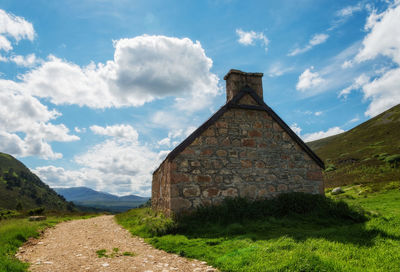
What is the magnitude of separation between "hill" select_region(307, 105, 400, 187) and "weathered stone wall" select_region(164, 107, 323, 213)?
21.1 meters

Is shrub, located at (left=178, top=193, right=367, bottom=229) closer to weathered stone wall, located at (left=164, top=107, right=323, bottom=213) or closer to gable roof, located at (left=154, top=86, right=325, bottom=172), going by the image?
weathered stone wall, located at (left=164, top=107, right=323, bottom=213)

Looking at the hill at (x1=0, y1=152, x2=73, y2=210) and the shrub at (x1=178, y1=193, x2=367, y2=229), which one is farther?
the hill at (x1=0, y1=152, x2=73, y2=210)

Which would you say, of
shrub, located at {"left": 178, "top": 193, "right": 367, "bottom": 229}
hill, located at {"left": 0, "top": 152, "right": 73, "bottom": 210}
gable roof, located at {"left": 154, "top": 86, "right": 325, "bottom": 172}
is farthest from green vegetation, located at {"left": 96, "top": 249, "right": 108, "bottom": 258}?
hill, located at {"left": 0, "top": 152, "right": 73, "bottom": 210}

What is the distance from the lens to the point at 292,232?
24.9 ft

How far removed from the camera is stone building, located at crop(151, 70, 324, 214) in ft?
Result: 34.3

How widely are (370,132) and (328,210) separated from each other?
7546 cm

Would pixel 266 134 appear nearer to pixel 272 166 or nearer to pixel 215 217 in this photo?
pixel 272 166

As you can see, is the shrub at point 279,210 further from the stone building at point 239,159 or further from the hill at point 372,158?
the hill at point 372,158

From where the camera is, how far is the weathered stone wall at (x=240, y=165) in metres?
10.4

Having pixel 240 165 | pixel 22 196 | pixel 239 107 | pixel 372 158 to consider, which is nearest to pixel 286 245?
pixel 240 165

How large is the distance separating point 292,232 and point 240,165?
13.9ft

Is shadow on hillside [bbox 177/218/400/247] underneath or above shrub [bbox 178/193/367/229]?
underneath

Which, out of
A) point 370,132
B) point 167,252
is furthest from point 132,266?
point 370,132

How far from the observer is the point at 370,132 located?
2852 inches
